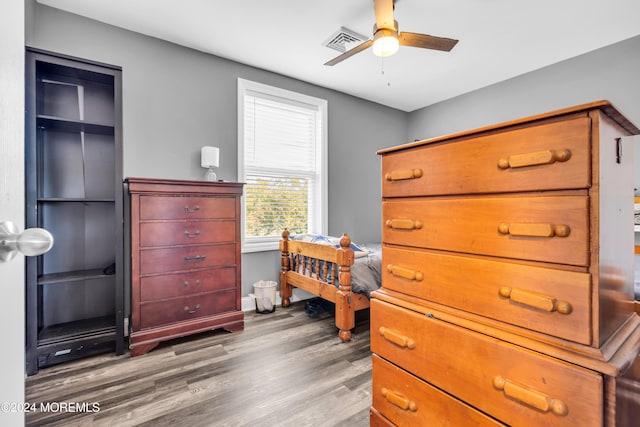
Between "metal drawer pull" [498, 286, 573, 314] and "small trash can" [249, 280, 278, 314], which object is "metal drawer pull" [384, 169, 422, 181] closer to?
"metal drawer pull" [498, 286, 573, 314]

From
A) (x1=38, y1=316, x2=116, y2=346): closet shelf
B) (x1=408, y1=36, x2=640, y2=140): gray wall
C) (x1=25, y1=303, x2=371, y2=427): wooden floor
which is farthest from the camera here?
(x1=408, y1=36, x2=640, y2=140): gray wall

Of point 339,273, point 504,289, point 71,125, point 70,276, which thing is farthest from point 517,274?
point 71,125

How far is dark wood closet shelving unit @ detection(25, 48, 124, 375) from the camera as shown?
1931 millimetres

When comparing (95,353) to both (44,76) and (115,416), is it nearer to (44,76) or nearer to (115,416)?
(115,416)

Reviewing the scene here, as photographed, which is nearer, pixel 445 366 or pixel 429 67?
pixel 445 366

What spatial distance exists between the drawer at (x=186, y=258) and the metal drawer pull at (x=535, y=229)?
2166mm

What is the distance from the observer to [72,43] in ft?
7.82

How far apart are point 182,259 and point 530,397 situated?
2282mm

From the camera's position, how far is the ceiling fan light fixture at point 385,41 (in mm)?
2027

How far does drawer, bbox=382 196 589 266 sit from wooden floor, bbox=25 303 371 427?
1.08 m

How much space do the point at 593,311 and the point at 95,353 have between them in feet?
9.19

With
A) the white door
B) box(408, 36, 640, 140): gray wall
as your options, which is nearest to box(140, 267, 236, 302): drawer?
the white door

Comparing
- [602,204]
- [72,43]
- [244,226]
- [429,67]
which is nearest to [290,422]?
[602,204]

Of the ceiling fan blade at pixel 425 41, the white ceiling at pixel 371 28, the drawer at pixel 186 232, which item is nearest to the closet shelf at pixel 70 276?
the drawer at pixel 186 232
